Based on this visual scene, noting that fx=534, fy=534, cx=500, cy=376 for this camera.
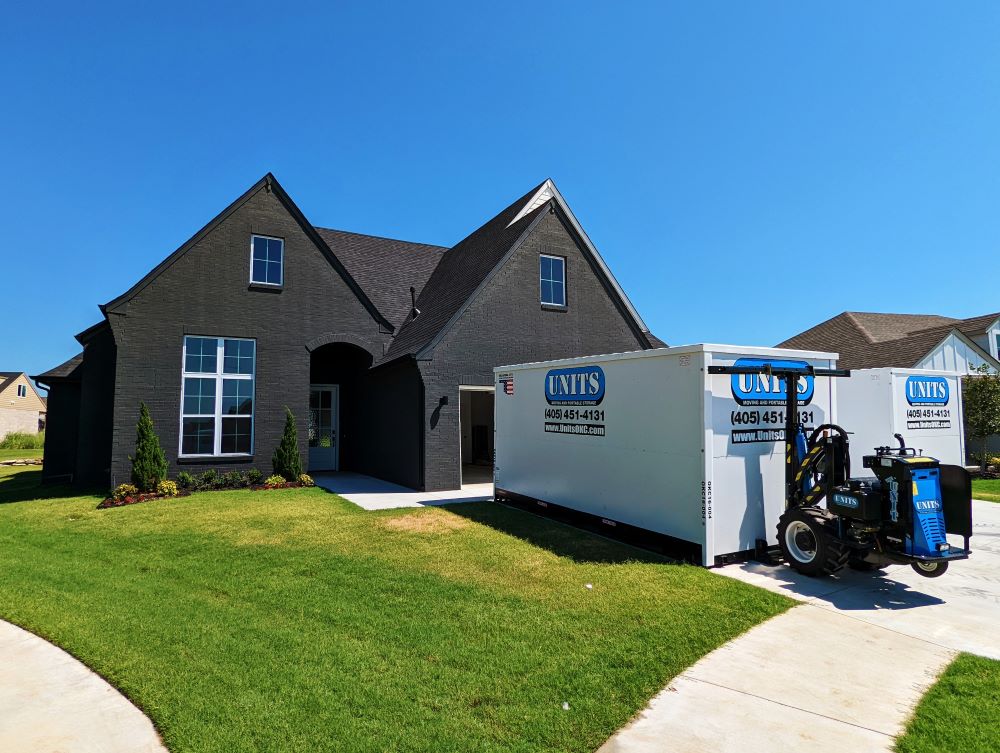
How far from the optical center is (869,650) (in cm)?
451

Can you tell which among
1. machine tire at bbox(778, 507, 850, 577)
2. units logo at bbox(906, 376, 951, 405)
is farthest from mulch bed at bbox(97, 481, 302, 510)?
units logo at bbox(906, 376, 951, 405)

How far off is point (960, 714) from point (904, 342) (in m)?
26.3

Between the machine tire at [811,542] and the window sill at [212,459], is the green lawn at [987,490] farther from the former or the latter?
the window sill at [212,459]

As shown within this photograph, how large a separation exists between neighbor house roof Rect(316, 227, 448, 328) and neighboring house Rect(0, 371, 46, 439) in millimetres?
42791

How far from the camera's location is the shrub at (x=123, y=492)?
488 inches

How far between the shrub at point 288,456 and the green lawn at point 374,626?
17.8ft

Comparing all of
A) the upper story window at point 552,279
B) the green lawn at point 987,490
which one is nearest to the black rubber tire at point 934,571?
the green lawn at point 987,490

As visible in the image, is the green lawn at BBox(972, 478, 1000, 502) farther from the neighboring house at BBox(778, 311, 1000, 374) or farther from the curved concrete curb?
the curved concrete curb

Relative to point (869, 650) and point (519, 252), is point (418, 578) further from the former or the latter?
point (519, 252)

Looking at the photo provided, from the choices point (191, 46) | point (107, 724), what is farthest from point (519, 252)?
point (107, 724)

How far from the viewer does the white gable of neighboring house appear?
2263cm

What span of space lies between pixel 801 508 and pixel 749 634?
8.19ft

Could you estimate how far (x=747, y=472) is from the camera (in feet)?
23.5

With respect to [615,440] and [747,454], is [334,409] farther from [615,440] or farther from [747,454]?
[747,454]
